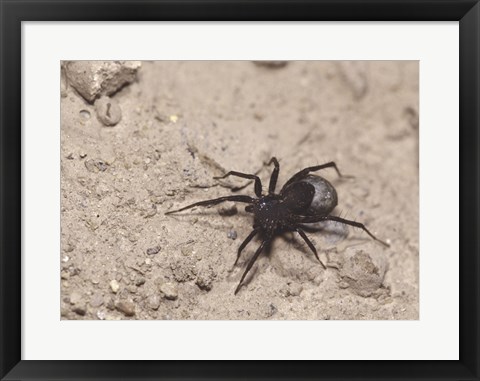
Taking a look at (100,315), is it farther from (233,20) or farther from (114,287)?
(233,20)

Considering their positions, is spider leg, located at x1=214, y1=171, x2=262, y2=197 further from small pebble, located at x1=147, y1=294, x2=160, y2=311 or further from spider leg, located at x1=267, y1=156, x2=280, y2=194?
small pebble, located at x1=147, y1=294, x2=160, y2=311

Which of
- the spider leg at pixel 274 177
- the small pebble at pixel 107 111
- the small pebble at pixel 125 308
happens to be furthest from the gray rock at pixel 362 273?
the small pebble at pixel 107 111

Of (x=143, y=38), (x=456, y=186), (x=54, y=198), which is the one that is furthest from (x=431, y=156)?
(x=54, y=198)

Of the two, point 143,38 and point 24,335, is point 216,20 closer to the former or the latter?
point 143,38

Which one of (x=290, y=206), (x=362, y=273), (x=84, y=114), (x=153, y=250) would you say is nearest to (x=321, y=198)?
(x=290, y=206)

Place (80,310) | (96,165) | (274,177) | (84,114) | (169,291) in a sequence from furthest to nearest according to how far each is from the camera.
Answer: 1. (274,177)
2. (84,114)
3. (96,165)
4. (169,291)
5. (80,310)

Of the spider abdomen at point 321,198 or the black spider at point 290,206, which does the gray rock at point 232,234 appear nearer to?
the black spider at point 290,206

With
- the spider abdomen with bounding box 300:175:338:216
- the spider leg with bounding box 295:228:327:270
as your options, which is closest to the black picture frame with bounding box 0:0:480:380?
the spider leg with bounding box 295:228:327:270
